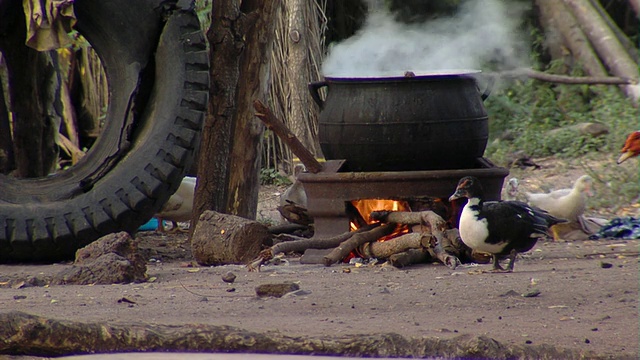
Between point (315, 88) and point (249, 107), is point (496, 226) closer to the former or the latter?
point (315, 88)

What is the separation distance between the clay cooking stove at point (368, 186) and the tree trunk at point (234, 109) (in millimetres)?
974

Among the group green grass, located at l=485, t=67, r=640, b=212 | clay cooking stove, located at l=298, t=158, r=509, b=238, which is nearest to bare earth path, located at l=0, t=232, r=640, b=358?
clay cooking stove, located at l=298, t=158, r=509, b=238

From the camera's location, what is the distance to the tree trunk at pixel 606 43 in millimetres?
12281

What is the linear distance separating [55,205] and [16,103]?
1.74 m

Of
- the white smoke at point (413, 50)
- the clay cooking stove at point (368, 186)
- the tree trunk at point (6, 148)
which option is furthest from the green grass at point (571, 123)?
the tree trunk at point (6, 148)

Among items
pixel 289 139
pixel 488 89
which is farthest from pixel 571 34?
pixel 289 139

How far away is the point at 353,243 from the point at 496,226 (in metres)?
1.03

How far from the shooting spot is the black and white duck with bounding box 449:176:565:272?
5.66 m

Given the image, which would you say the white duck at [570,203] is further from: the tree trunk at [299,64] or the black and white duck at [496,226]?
the tree trunk at [299,64]

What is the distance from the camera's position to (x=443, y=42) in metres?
7.73

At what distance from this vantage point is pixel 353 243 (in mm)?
6305

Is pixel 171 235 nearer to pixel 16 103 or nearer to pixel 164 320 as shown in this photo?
pixel 16 103

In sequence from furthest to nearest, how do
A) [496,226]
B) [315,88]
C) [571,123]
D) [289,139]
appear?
1. [571,123]
2. [315,88]
3. [289,139]
4. [496,226]

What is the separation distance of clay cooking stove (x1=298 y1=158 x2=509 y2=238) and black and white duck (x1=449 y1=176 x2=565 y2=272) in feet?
1.57
